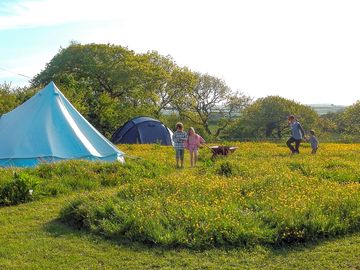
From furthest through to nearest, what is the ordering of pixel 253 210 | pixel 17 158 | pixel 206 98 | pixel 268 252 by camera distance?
1. pixel 206 98
2. pixel 17 158
3. pixel 253 210
4. pixel 268 252

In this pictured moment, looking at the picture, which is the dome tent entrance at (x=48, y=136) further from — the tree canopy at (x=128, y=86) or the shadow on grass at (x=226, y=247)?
the tree canopy at (x=128, y=86)

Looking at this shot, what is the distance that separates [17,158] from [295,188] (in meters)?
8.40

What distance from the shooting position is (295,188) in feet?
28.1

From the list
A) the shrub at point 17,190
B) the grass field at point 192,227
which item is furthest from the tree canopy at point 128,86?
the grass field at point 192,227

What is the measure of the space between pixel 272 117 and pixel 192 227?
35945 mm

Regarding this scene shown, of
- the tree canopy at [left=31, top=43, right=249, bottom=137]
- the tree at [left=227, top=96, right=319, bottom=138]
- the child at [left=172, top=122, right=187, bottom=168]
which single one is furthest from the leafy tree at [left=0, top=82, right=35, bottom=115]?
the tree at [left=227, top=96, right=319, bottom=138]

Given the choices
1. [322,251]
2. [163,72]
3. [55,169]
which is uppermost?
[163,72]

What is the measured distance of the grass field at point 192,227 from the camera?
574cm

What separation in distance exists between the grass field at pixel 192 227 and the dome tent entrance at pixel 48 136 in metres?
4.10

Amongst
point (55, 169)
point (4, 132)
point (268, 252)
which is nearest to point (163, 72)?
point (4, 132)

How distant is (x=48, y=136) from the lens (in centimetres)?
1390

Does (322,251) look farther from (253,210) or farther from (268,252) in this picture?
(253,210)

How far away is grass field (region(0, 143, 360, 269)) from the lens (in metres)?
5.74

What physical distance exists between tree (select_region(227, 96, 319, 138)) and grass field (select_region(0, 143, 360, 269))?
32457mm
